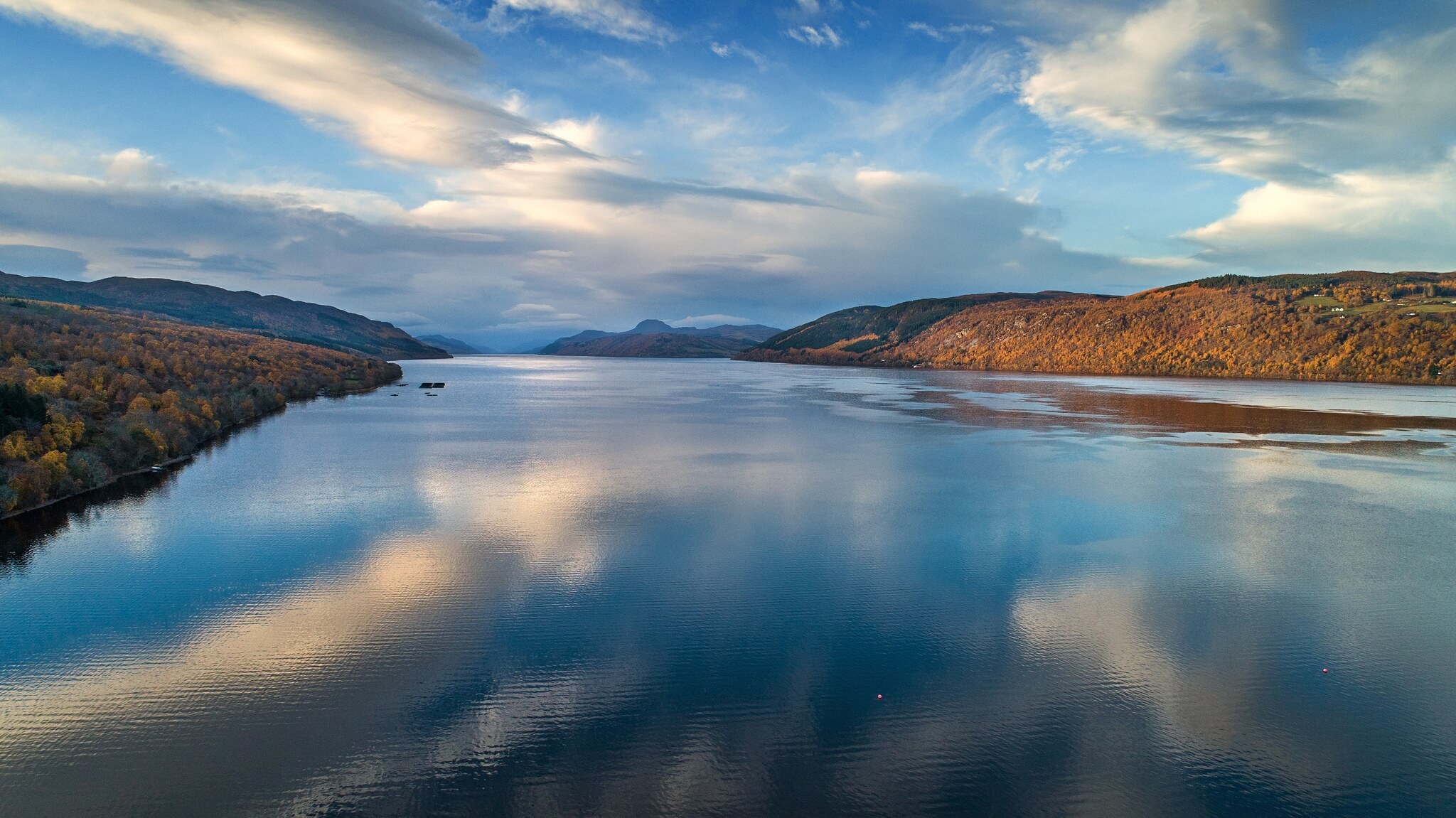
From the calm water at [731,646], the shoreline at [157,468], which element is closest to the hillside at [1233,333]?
the calm water at [731,646]

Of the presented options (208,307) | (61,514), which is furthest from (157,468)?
(208,307)

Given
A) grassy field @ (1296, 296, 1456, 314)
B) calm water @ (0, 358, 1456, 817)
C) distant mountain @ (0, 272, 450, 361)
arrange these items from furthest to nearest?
distant mountain @ (0, 272, 450, 361), grassy field @ (1296, 296, 1456, 314), calm water @ (0, 358, 1456, 817)

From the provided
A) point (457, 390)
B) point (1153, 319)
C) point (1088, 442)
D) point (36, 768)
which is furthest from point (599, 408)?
point (1153, 319)

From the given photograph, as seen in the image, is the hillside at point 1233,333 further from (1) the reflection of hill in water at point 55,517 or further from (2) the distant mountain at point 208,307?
(2) the distant mountain at point 208,307

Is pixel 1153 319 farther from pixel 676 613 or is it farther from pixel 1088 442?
pixel 676 613

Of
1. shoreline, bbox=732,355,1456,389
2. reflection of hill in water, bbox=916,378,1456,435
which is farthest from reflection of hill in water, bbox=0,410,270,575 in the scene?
shoreline, bbox=732,355,1456,389

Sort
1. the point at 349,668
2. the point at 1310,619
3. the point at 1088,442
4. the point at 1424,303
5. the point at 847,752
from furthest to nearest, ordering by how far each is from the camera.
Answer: the point at 1424,303
the point at 1088,442
the point at 1310,619
the point at 349,668
the point at 847,752

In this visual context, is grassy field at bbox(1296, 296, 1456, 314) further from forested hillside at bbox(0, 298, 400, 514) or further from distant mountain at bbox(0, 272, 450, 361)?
distant mountain at bbox(0, 272, 450, 361)
